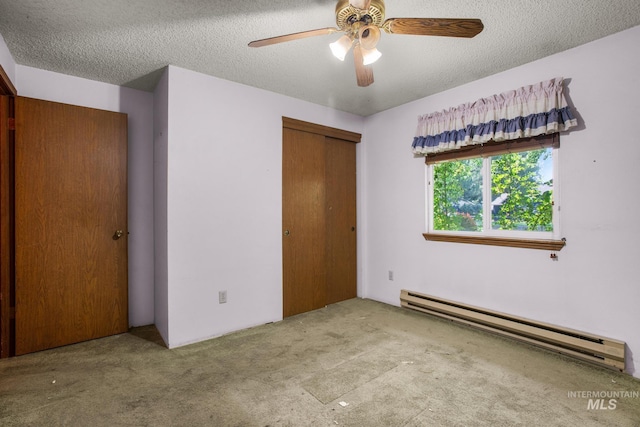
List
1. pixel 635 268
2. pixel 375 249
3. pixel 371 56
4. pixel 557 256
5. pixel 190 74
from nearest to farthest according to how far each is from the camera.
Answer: pixel 371 56
pixel 635 268
pixel 557 256
pixel 190 74
pixel 375 249

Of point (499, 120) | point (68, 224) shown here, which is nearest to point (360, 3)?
point (499, 120)

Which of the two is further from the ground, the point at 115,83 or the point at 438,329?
the point at 115,83

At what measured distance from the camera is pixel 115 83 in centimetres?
292

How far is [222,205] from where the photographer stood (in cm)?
285

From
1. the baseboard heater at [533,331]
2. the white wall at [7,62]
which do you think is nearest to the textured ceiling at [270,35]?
the white wall at [7,62]

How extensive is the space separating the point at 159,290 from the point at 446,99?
139 inches

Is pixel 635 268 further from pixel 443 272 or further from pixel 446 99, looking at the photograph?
pixel 446 99

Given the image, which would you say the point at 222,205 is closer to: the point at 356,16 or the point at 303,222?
the point at 303,222

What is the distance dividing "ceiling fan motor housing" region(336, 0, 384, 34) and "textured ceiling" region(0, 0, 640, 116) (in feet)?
0.85

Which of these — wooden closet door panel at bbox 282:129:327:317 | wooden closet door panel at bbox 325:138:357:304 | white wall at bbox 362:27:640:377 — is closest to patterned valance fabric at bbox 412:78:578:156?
white wall at bbox 362:27:640:377

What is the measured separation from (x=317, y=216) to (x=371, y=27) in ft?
7.53

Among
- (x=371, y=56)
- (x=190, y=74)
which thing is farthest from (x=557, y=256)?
(x=190, y=74)

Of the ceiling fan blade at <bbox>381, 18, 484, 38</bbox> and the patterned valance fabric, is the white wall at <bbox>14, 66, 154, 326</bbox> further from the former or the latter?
the patterned valance fabric

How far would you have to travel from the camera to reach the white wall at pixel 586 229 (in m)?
2.12
